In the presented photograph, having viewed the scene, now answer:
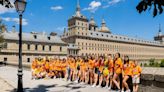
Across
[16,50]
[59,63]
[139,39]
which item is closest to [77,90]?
[59,63]

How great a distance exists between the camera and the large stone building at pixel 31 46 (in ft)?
216

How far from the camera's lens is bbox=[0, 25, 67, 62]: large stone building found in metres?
65.9

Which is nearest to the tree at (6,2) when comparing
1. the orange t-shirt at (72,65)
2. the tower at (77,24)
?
the orange t-shirt at (72,65)

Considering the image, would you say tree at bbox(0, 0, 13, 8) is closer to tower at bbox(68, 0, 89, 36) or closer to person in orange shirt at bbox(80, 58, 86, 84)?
person in orange shirt at bbox(80, 58, 86, 84)

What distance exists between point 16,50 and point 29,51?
4536 mm

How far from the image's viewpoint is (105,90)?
1085 cm

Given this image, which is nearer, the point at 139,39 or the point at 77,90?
the point at 77,90

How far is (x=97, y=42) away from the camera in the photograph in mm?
108688

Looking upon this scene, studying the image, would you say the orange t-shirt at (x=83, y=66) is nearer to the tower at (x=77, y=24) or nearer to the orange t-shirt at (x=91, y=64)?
the orange t-shirt at (x=91, y=64)

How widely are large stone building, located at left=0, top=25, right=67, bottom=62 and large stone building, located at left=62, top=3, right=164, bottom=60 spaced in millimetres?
10196

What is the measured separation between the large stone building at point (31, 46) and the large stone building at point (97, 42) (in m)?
10.2

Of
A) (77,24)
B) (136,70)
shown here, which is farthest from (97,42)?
(136,70)

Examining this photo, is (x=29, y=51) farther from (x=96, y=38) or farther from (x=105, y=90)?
(x=105, y=90)

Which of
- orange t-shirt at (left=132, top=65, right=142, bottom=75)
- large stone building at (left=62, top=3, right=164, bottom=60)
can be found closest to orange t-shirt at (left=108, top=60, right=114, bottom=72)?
orange t-shirt at (left=132, top=65, right=142, bottom=75)
